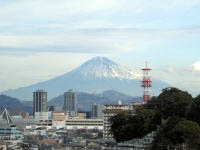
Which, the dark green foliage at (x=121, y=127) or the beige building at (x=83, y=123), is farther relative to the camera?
the beige building at (x=83, y=123)

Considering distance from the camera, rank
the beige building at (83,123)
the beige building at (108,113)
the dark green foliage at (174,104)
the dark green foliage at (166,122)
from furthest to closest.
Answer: the beige building at (83,123), the beige building at (108,113), the dark green foliage at (174,104), the dark green foliage at (166,122)

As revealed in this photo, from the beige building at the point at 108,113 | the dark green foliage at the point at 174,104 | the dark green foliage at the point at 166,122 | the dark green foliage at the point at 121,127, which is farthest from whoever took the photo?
the beige building at the point at 108,113

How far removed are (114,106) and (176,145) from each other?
5665 cm

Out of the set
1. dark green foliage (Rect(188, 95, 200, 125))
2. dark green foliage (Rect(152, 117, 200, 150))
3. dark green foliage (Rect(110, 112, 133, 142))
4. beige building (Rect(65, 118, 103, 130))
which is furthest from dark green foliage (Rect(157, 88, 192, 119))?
beige building (Rect(65, 118, 103, 130))

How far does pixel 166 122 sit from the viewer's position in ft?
214

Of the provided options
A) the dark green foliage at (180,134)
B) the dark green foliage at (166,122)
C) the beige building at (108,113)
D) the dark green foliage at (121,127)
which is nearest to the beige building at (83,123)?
the beige building at (108,113)

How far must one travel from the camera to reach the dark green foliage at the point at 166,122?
59031 millimetres

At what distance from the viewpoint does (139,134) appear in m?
74.5

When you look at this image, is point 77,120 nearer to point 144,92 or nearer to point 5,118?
point 5,118

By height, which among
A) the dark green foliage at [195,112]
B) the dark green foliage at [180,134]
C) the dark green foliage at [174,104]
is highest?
the dark green foliage at [174,104]

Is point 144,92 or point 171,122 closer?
point 171,122

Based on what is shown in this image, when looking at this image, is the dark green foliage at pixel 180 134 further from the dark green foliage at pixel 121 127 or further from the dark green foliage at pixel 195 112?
the dark green foliage at pixel 121 127

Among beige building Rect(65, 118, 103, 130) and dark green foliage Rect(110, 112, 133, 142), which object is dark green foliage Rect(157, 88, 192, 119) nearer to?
dark green foliage Rect(110, 112, 133, 142)

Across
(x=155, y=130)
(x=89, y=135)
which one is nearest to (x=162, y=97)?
(x=155, y=130)
